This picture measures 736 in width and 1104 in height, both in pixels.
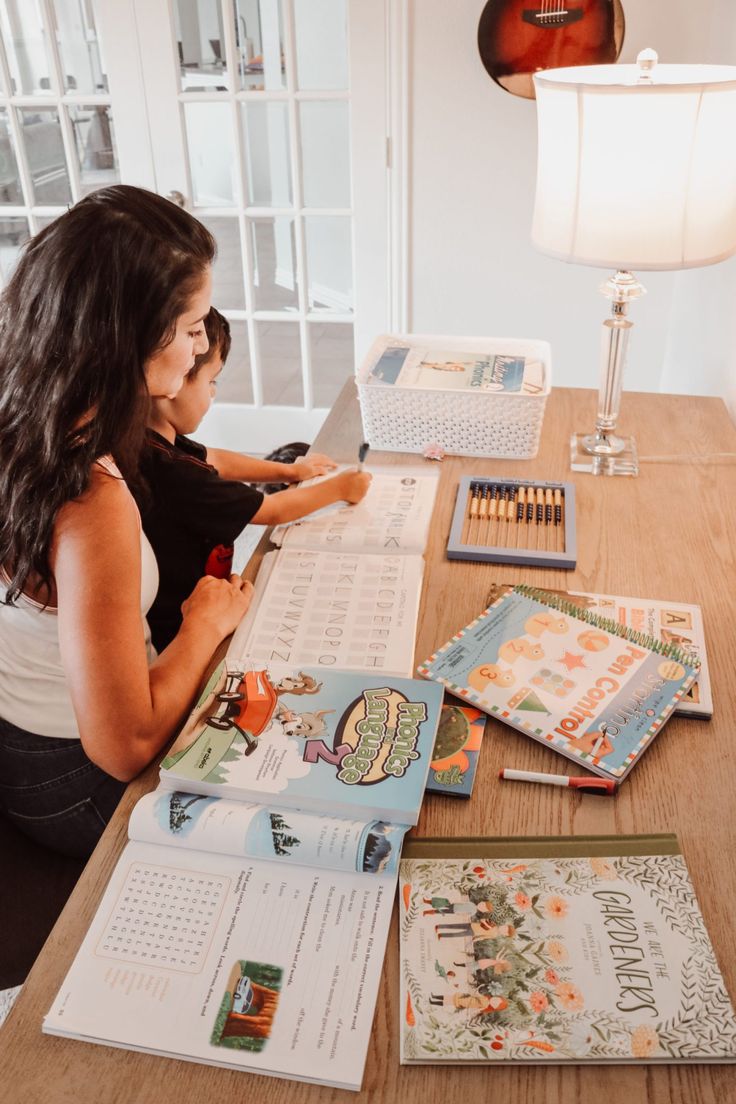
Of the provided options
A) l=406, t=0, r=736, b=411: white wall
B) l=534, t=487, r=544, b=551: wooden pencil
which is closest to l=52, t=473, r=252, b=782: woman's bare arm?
l=534, t=487, r=544, b=551: wooden pencil

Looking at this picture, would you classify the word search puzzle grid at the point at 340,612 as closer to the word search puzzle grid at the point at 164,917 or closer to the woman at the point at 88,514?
the woman at the point at 88,514

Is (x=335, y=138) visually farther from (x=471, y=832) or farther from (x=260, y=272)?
(x=471, y=832)

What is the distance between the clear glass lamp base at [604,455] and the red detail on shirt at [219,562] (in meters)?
0.56

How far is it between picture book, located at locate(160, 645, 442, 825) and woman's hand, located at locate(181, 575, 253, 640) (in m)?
0.08

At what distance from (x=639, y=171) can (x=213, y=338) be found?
0.62 metres

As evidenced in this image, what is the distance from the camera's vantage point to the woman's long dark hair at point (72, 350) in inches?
36.0

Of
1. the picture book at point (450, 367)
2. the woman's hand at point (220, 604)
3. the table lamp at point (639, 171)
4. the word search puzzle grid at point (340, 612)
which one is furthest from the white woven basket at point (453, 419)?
the woman's hand at point (220, 604)

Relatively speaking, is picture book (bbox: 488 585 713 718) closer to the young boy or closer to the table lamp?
the young boy

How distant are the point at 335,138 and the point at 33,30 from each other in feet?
2.97

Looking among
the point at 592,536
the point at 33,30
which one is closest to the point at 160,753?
the point at 592,536

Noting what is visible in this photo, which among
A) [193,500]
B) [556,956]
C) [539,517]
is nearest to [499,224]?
[539,517]

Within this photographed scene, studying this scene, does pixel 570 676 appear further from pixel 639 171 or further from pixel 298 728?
pixel 639 171

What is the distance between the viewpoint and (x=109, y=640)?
2.82 feet

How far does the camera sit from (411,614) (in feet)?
3.45
